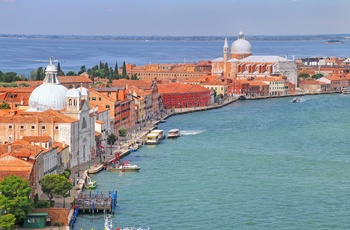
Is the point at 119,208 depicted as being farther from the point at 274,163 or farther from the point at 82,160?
the point at 274,163

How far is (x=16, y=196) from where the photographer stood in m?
10.4

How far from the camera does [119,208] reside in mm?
11938

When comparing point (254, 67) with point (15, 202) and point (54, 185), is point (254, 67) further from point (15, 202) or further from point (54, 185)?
point (15, 202)

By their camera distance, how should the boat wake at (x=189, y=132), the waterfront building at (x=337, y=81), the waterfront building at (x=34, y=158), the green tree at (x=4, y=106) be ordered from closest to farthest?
the waterfront building at (x=34, y=158), the green tree at (x=4, y=106), the boat wake at (x=189, y=132), the waterfront building at (x=337, y=81)

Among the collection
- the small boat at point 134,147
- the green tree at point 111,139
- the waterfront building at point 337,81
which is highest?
the waterfront building at point 337,81

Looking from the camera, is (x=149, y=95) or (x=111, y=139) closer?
(x=111, y=139)

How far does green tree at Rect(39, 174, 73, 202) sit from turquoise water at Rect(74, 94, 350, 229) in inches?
17.1

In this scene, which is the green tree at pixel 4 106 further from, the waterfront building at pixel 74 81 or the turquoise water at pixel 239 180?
the waterfront building at pixel 74 81

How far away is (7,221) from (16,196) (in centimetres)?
62

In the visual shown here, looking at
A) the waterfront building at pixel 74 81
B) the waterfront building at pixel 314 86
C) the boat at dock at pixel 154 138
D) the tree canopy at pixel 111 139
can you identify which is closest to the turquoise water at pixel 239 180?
the boat at dock at pixel 154 138

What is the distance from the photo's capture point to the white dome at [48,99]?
52.2 feet

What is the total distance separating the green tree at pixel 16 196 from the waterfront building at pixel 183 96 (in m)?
18.0

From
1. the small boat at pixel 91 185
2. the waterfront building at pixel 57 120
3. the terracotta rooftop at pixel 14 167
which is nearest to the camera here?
the terracotta rooftop at pixel 14 167

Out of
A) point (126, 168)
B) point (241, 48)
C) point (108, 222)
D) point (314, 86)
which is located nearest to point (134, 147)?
point (126, 168)
